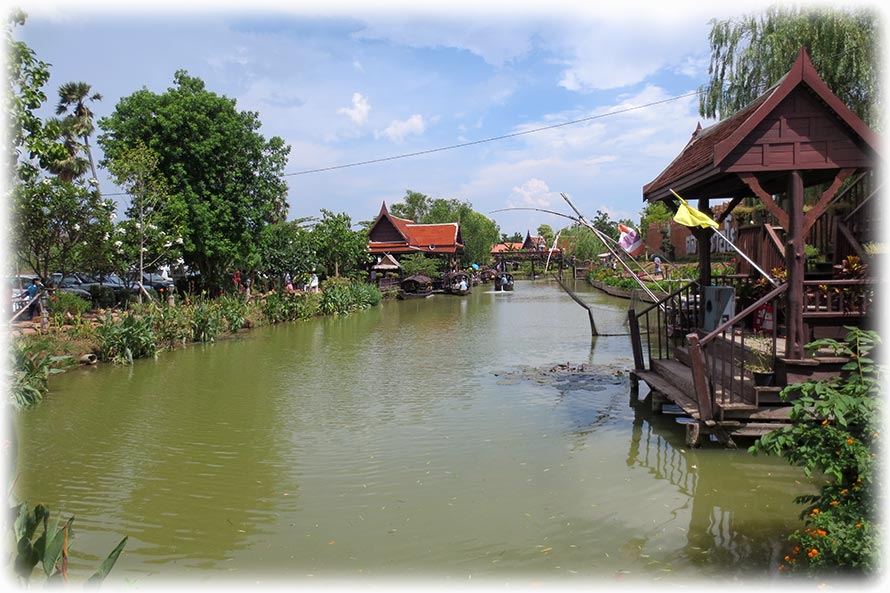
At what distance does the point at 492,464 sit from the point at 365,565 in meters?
2.49

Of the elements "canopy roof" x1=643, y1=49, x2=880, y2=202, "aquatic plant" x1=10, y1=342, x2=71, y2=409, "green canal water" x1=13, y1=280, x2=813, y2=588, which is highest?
"canopy roof" x1=643, y1=49, x2=880, y2=202

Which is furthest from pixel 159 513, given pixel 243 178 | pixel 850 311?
pixel 243 178

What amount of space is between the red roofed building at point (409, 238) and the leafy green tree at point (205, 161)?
15502mm

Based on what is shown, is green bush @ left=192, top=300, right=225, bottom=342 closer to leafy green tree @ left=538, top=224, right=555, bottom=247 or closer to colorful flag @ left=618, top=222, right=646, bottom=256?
colorful flag @ left=618, top=222, right=646, bottom=256

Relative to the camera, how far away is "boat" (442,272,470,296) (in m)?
38.6

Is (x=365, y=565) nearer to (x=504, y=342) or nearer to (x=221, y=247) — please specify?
(x=504, y=342)

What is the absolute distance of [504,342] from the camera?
16.6m

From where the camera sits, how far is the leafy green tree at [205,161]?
2012 cm

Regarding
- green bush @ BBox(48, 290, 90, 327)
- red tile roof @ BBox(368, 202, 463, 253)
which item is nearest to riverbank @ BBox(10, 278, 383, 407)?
green bush @ BBox(48, 290, 90, 327)

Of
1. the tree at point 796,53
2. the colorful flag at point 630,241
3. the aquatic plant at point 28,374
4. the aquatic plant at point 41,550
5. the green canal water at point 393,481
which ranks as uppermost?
the tree at point 796,53

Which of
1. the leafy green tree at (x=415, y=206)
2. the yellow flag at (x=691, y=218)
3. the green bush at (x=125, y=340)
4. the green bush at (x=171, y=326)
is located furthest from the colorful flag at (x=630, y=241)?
the leafy green tree at (x=415, y=206)

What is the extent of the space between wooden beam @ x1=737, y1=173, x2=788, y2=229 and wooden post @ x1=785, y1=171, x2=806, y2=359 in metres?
0.12

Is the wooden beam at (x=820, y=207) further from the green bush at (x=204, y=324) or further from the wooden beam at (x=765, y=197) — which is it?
the green bush at (x=204, y=324)

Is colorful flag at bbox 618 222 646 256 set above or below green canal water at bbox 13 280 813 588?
above
